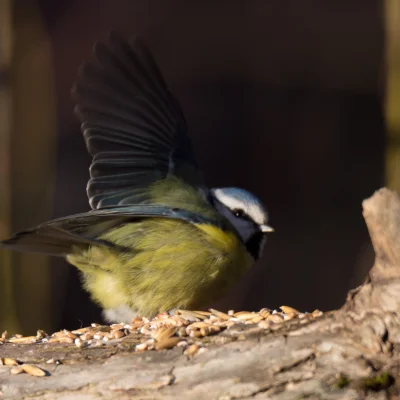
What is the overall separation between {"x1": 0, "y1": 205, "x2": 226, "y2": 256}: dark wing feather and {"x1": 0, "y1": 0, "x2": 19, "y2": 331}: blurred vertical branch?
1118mm

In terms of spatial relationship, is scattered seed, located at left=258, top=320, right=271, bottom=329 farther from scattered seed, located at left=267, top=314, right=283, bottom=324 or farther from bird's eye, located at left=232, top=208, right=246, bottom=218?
bird's eye, located at left=232, top=208, right=246, bottom=218

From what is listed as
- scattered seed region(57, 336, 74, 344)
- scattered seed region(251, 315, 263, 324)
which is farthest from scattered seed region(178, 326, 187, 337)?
scattered seed region(57, 336, 74, 344)

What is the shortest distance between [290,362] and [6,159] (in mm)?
2220

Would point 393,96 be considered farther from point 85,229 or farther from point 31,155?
point 31,155

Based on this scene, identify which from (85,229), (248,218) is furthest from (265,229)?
(85,229)

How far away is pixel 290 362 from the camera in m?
1.53

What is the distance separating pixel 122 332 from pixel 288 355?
47cm

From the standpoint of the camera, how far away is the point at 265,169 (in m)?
4.21

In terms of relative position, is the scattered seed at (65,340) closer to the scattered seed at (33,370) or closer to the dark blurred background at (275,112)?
the scattered seed at (33,370)

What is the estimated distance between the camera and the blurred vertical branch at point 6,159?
3.37 m

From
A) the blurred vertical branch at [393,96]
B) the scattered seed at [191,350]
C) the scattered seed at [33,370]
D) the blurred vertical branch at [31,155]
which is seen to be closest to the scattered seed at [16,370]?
the scattered seed at [33,370]

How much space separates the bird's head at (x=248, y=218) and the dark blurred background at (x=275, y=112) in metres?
1.49

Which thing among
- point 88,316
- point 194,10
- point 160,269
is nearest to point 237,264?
point 160,269

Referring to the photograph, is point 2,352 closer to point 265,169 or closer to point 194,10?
point 265,169
